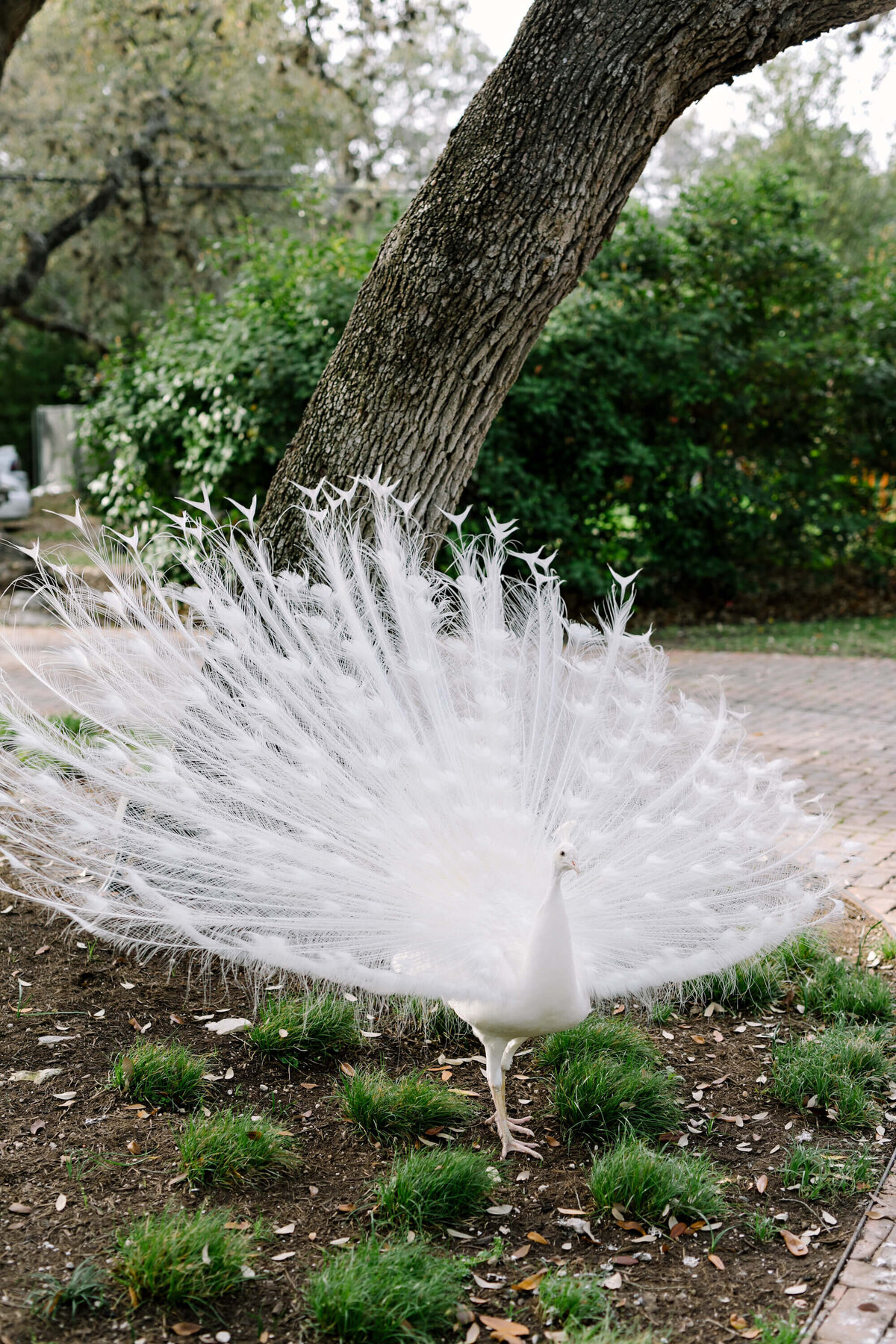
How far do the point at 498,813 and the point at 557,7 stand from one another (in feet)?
10.0

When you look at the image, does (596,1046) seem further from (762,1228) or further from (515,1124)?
(762,1228)

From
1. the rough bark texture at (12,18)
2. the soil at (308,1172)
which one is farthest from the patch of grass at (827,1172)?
the rough bark texture at (12,18)

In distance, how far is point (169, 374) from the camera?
11.7m

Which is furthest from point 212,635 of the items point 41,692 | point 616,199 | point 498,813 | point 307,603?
point 41,692

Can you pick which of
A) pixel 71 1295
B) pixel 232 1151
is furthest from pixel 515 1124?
pixel 71 1295

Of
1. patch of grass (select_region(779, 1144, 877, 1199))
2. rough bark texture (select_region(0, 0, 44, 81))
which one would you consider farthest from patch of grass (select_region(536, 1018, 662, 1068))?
rough bark texture (select_region(0, 0, 44, 81))

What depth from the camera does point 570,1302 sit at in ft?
9.36

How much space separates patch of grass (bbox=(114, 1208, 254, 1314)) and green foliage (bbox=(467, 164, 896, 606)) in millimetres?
8984

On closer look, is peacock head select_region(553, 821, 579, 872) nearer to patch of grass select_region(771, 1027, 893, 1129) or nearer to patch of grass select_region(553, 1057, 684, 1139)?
patch of grass select_region(553, 1057, 684, 1139)

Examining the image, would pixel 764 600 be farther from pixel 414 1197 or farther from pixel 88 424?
pixel 414 1197

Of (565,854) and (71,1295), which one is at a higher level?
(565,854)

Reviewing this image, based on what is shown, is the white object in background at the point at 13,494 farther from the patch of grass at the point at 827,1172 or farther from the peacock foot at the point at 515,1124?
the patch of grass at the point at 827,1172

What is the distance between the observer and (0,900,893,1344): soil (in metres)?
2.89

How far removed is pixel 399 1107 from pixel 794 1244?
3.99ft
